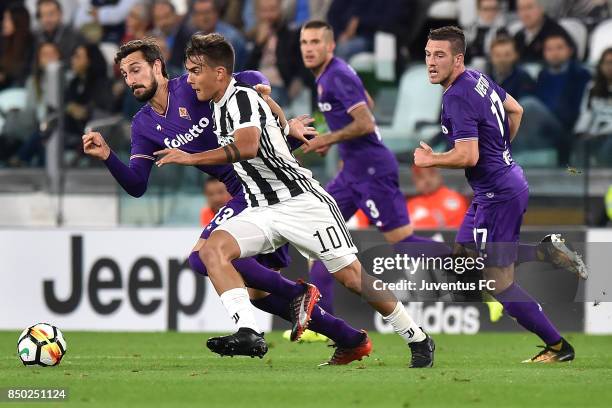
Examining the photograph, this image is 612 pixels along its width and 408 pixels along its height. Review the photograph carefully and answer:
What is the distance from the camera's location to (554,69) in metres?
13.6

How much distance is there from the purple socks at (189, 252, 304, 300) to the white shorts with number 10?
10.7 inches

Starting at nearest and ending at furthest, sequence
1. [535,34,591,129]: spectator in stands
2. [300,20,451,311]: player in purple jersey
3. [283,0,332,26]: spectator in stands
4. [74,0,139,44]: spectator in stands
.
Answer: [300,20,451,311]: player in purple jersey, [535,34,591,129]: spectator in stands, [283,0,332,26]: spectator in stands, [74,0,139,44]: spectator in stands

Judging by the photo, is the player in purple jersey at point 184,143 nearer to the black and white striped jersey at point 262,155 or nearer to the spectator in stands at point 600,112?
the black and white striped jersey at point 262,155

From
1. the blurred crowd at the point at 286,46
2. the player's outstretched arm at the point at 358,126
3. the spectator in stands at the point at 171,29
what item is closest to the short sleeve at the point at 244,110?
the player's outstretched arm at the point at 358,126

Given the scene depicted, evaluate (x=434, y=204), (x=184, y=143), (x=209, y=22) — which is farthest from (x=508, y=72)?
(x=184, y=143)

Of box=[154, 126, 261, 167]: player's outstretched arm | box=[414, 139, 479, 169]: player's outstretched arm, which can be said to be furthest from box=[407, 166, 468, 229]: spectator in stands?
box=[154, 126, 261, 167]: player's outstretched arm

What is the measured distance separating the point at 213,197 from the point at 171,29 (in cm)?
345

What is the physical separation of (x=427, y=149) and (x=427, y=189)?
5379 mm

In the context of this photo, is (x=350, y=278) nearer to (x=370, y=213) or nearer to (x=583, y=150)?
(x=370, y=213)

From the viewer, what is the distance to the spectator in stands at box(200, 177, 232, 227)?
12992 mm

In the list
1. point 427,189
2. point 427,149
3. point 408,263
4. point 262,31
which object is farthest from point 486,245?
point 262,31

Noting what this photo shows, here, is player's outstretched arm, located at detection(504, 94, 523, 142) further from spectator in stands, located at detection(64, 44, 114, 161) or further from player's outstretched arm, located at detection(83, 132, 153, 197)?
spectator in stands, located at detection(64, 44, 114, 161)

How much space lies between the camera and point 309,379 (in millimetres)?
7473

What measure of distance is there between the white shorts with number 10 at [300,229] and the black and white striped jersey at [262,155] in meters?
0.09
